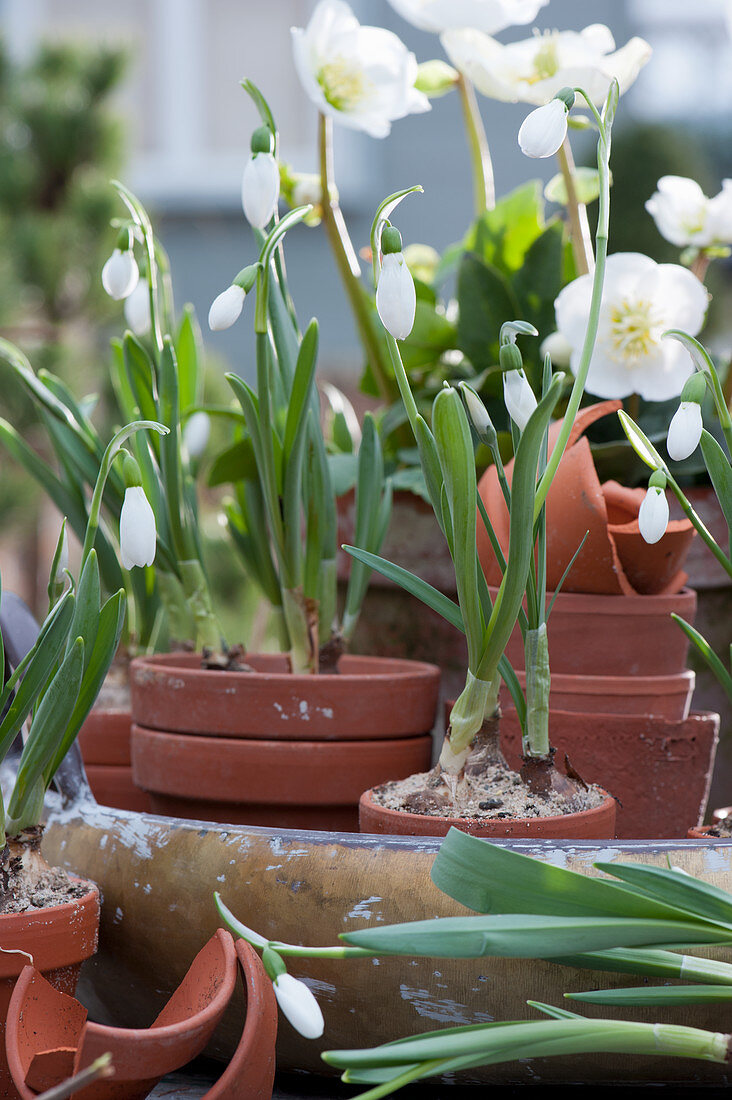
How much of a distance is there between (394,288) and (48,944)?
31cm

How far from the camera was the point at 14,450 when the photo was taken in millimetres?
783

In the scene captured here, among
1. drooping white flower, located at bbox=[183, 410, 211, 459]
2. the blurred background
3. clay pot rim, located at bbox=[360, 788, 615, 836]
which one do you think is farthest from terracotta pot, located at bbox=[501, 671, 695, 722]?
the blurred background

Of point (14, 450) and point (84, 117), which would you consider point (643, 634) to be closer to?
point (14, 450)

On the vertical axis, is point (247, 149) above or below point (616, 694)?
above

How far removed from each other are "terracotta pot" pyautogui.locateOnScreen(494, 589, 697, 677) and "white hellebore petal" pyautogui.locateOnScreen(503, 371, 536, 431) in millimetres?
158

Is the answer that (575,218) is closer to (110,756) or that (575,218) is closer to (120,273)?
(120,273)

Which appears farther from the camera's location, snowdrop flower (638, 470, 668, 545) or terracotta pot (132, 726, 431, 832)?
terracotta pot (132, 726, 431, 832)

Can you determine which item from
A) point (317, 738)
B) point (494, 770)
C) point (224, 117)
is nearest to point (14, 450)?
point (317, 738)

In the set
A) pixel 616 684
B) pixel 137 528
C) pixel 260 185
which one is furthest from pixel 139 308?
pixel 616 684

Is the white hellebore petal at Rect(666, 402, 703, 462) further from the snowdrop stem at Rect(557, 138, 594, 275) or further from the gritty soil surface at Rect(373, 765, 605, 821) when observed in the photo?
the snowdrop stem at Rect(557, 138, 594, 275)

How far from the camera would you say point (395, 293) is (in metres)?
0.45

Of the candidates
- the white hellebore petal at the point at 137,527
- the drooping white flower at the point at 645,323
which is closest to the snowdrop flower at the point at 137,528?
the white hellebore petal at the point at 137,527

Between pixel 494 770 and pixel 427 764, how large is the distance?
0.40 ft

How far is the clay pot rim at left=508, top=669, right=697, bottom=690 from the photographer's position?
64 cm
